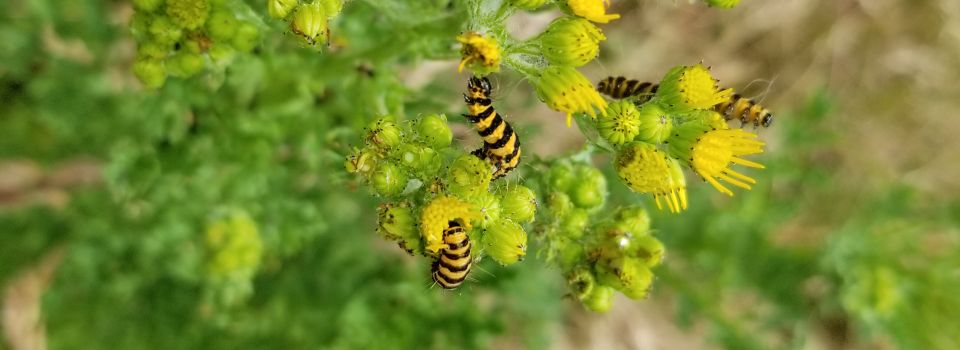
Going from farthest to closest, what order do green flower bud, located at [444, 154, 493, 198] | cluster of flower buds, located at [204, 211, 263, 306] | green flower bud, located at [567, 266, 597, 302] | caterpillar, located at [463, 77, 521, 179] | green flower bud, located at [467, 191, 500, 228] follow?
cluster of flower buds, located at [204, 211, 263, 306], green flower bud, located at [567, 266, 597, 302], green flower bud, located at [467, 191, 500, 228], green flower bud, located at [444, 154, 493, 198], caterpillar, located at [463, 77, 521, 179]

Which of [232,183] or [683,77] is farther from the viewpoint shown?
[232,183]

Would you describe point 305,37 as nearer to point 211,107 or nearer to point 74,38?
point 211,107

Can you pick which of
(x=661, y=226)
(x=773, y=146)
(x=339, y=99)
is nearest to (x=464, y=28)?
(x=339, y=99)

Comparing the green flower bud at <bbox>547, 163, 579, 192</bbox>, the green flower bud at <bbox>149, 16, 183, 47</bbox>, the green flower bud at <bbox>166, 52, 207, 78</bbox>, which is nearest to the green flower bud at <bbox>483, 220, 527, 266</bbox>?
the green flower bud at <bbox>547, 163, 579, 192</bbox>

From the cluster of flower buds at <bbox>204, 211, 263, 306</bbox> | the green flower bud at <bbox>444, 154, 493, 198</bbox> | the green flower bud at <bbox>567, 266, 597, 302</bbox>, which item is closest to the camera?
the green flower bud at <bbox>444, 154, 493, 198</bbox>

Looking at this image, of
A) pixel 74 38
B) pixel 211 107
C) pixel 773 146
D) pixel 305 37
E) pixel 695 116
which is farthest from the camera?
pixel 773 146

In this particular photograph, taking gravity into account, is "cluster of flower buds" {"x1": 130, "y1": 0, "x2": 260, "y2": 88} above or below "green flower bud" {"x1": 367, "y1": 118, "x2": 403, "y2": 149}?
above

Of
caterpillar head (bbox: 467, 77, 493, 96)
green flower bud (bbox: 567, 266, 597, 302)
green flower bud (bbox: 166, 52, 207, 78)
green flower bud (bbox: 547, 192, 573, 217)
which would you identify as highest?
green flower bud (bbox: 166, 52, 207, 78)

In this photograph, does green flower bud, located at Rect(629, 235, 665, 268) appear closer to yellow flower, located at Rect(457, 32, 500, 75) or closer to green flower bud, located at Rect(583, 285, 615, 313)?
green flower bud, located at Rect(583, 285, 615, 313)
